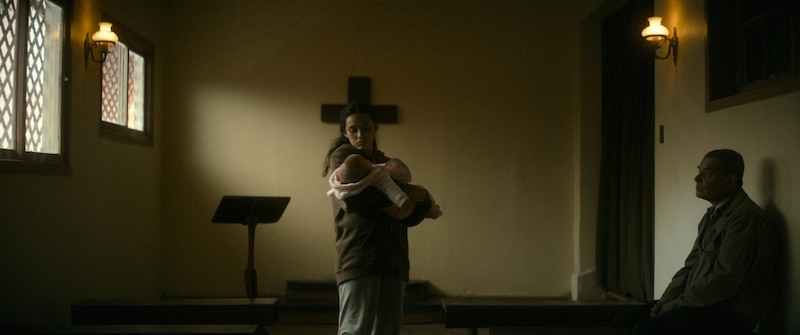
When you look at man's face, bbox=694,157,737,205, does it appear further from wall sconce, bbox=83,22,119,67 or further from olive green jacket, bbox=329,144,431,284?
wall sconce, bbox=83,22,119,67

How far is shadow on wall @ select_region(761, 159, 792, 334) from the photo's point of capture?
125 inches

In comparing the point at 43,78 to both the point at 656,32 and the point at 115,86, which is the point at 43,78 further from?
the point at 656,32

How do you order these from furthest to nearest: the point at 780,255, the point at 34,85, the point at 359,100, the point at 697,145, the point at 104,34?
the point at 359,100 < the point at 104,34 < the point at 34,85 < the point at 697,145 < the point at 780,255

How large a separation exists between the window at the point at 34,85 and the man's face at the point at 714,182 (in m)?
3.51

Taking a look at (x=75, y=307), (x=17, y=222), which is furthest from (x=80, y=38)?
(x=75, y=307)

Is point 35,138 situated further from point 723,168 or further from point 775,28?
point 775,28

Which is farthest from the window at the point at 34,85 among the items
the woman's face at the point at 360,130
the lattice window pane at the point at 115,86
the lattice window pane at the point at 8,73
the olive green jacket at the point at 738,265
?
the olive green jacket at the point at 738,265

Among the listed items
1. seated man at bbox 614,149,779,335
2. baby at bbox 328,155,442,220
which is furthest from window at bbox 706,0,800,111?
baby at bbox 328,155,442,220

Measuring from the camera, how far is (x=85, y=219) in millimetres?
4809

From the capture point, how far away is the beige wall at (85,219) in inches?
159

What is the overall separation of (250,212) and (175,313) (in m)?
1.12

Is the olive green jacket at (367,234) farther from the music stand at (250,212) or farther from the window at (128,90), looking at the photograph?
the window at (128,90)

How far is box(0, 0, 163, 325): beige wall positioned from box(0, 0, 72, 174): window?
0.32ft

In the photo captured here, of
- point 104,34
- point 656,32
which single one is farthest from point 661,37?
point 104,34
